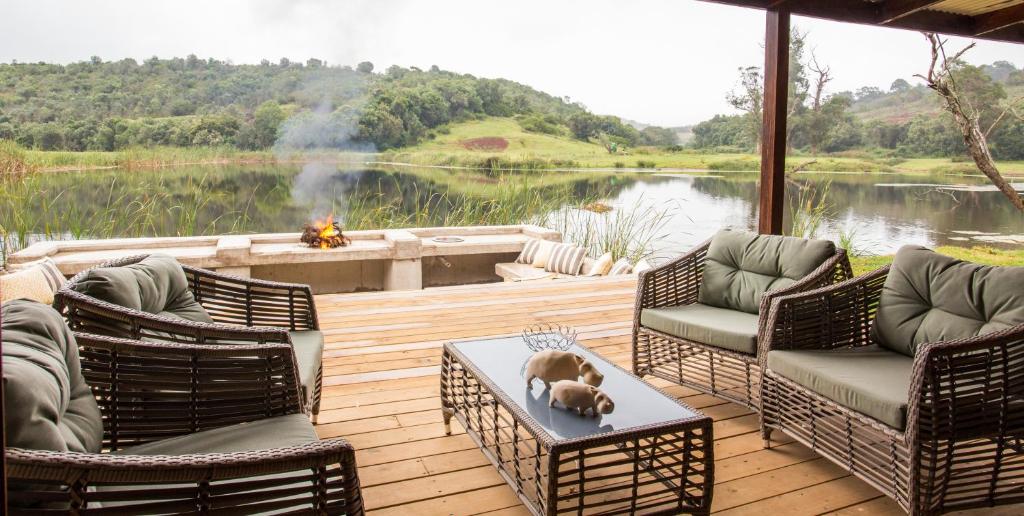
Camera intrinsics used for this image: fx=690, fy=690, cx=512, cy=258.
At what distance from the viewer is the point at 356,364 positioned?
3.64m

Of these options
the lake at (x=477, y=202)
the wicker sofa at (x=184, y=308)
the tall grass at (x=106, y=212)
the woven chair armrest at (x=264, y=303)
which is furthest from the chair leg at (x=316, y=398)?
the lake at (x=477, y=202)

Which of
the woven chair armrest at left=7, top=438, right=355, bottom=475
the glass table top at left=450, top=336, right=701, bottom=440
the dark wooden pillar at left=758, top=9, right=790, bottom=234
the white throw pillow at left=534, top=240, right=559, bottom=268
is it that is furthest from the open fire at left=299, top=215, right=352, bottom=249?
the woven chair armrest at left=7, top=438, right=355, bottom=475

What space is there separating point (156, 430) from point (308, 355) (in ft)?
2.35

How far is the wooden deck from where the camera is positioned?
7.32 ft

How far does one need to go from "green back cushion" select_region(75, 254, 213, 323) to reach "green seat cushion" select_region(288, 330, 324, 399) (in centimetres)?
36

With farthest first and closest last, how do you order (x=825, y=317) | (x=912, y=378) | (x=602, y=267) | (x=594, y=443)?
(x=602, y=267) → (x=825, y=317) → (x=912, y=378) → (x=594, y=443)

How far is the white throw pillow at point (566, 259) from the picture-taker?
6434mm

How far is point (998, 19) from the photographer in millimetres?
4527

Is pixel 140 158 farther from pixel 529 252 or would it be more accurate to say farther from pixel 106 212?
pixel 529 252

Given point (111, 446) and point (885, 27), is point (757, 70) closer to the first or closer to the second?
point (885, 27)

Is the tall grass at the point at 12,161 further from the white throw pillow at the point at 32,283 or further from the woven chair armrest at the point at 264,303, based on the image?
the woven chair armrest at the point at 264,303

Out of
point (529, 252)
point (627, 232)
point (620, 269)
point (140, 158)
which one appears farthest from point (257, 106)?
point (620, 269)

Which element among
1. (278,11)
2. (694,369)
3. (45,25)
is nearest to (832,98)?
(694,369)

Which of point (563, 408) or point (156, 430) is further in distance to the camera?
point (563, 408)
